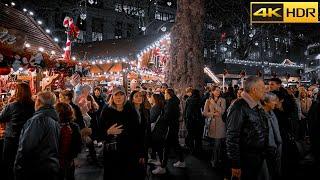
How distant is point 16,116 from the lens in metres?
6.27

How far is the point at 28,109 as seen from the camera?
633 cm

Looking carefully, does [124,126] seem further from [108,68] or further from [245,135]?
[108,68]

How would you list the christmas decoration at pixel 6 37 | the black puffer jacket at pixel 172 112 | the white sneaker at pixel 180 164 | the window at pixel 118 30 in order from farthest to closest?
the window at pixel 118 30
the white sneaker at pixel 180 164
the black puffer jacket at pixel 172 112
the christmas decoration at pixel 6 37

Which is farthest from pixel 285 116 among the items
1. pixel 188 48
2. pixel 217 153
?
pixel 188 48

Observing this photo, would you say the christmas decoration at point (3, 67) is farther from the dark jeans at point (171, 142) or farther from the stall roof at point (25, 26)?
the dark jeans at point (171, 142)

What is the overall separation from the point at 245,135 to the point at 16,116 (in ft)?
13.0

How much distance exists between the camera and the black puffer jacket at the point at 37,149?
4.45 meters

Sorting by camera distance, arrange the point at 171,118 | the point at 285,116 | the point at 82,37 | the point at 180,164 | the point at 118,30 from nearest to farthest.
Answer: the point at 285,116 < the point at 171,118 < the point at 180,164 < the point at 82,37 < the point at 118,30

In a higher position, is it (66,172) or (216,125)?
(216,125)

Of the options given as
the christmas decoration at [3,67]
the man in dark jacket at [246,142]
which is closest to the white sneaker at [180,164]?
the man in dark jacket at [246,142]

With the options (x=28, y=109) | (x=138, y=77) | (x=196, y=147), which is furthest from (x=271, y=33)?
(x=28, y=109)

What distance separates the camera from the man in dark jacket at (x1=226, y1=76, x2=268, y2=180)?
14.6ft

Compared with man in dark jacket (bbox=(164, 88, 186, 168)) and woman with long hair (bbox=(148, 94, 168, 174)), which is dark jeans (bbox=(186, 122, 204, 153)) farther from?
woman with long hair (bbox=(148, 94, 168, 174))

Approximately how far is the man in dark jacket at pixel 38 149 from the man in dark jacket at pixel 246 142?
2.22 m
